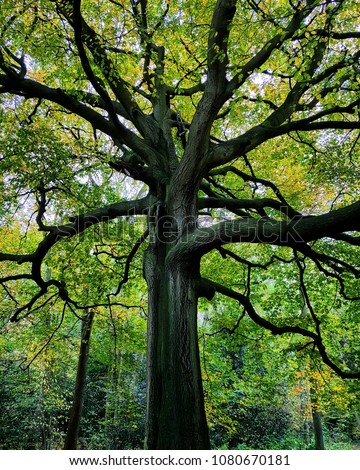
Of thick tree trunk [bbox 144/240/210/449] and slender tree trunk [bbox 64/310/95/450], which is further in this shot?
slender tree trunk [bbox 64/310/95/450]

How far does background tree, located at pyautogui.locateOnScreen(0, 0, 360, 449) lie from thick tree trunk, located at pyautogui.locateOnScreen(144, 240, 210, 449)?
0.01 metres

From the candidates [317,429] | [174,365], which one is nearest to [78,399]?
[174,365]

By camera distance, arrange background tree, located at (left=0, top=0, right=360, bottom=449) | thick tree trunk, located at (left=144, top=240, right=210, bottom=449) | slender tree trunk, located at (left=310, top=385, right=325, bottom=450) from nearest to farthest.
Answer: thick tree trunk, located at (left=144, top=240, right=210, bottom=449)
background tree, located at (left=0, top=0, right=360, bottom=449)
slender tree trunk, located at (left=310, top=385, right=325, bottom=450)

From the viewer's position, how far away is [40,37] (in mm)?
5172

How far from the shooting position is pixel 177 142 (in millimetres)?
7664

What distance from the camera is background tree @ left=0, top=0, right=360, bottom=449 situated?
3.42 m

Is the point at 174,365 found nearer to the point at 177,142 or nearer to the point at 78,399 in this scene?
the point at 177,142

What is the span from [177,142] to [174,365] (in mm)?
5540

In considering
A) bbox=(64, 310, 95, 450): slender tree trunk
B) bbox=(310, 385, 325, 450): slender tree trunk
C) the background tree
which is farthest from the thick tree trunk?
bbox=(310, 385, 325, 450): slender tree trunk

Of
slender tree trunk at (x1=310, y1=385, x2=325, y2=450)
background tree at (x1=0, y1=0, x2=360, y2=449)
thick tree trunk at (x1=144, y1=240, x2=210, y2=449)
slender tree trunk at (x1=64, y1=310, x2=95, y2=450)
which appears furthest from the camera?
slender tree trunk at (x1=310, y1=385, x2=325, y2=450)

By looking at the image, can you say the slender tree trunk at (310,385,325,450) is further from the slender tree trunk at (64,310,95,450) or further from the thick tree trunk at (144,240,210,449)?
the thick tree trunk at (144,240,210,449)

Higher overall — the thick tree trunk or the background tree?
the background tree
